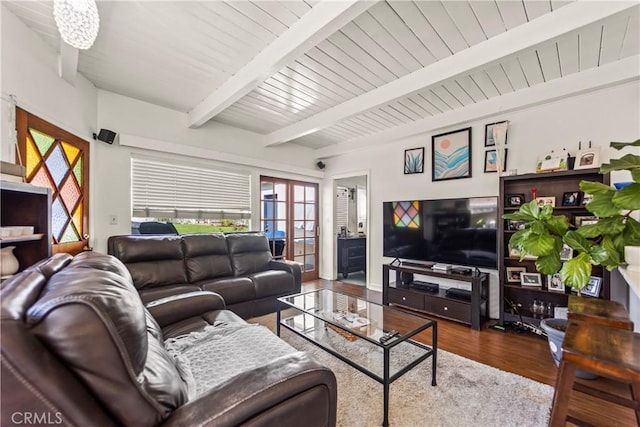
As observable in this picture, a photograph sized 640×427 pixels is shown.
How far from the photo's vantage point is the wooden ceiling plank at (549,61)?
2.16 m

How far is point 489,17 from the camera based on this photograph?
71.7 inches

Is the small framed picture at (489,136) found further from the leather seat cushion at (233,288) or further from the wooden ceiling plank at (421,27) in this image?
the leather seat cushion at (233,288)

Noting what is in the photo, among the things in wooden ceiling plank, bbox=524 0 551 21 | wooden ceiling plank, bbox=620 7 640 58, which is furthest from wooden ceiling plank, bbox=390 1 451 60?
wooden ceiling plank, bbox=620 7 640 58

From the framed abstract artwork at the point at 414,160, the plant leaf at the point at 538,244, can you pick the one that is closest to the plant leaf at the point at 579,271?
the plant leaf at the point at 538,244

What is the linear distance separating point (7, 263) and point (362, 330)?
6.63ft

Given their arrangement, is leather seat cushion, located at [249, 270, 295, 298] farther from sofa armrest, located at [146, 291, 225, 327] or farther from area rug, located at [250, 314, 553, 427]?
area rug, located at [250, 314, 553, 427]

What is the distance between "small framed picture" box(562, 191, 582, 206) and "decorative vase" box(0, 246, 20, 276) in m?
4.12

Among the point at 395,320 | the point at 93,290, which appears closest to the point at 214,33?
the point at 93,290

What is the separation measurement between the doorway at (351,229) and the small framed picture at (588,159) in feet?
8.36

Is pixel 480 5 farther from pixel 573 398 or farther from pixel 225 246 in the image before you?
pixel 225 246

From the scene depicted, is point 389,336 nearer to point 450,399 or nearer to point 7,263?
point 450,399

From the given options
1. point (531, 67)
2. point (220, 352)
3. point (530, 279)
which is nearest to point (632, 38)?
point (531, 67)

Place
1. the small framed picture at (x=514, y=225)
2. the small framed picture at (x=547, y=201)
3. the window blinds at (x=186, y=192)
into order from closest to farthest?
the small framed picture at (x=547, y=201)
the small framed picture at (x=514, y=225)
the window blinds at (x=186, y=192)

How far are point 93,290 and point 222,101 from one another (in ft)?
8.35
